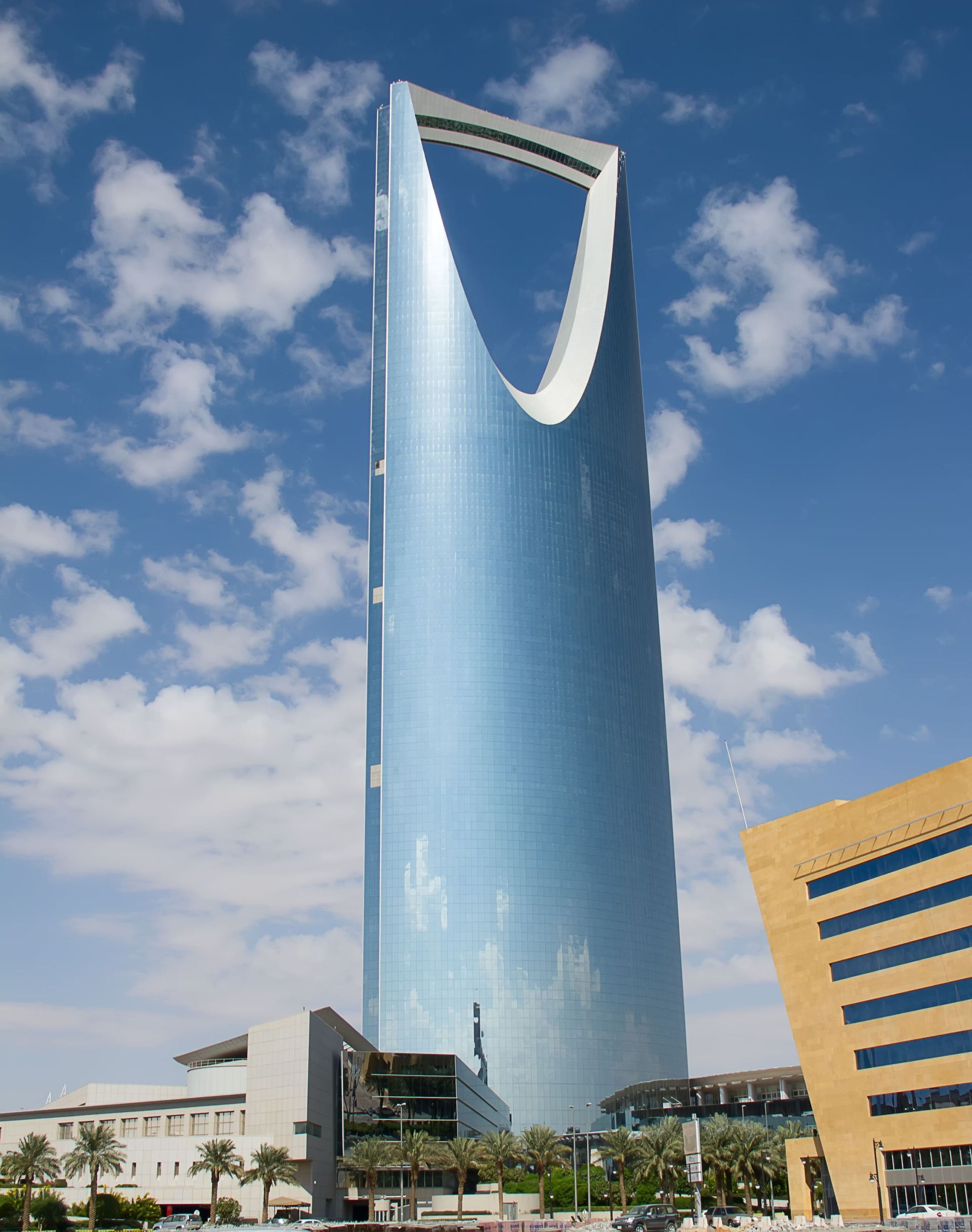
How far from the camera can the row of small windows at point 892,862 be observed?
55.2 meters

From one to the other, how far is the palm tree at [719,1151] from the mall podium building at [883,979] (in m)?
8.06

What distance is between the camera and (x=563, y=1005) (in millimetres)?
135250

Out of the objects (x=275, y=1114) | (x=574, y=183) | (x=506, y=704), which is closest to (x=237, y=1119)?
(x=275, y=1114)

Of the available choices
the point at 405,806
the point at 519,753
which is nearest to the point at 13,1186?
the point at 405,806

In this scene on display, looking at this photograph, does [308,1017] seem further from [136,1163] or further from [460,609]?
[460,609]

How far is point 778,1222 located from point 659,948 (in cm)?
9663

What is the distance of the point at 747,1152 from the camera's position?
72.1 metres

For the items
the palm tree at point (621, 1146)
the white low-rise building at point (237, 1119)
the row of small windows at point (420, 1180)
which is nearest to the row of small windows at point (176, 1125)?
the white low-rise building at point (237, 1119)

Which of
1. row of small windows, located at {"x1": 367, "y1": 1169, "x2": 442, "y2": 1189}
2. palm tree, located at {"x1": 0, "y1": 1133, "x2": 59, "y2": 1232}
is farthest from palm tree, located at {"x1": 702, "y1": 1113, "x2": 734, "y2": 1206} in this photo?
palm tree, located at {"x1": 0, "y1": 1133, "x2": 59, "y2": 1232}

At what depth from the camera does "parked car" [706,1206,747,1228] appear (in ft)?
189

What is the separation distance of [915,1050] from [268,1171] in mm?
41783

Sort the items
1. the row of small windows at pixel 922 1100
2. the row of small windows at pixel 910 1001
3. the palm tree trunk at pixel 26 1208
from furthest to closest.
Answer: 1. the palm tree trunk at pixel 26 1208
2. the row of small windows at pixel 910 1001
3. the row of small windows at pixel 922 1100

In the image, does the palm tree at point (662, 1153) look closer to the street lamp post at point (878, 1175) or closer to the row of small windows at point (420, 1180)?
the row of small windows at point (420, 1180)

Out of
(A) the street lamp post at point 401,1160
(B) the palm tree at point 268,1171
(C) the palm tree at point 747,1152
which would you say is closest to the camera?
(C) the palm tree at point 747,1152
